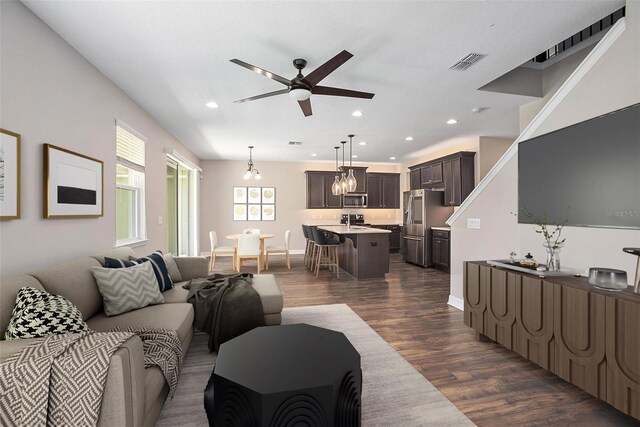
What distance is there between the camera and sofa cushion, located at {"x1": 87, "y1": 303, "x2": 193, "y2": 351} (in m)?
2.04

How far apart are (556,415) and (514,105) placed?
3.87 metres

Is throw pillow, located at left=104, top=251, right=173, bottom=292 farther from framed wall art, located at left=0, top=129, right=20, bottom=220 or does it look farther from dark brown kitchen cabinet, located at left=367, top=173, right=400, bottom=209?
dark brown kitchen cabinet, located at left=367, top=173, right=400, bottom=209

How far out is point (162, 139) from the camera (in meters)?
4.93

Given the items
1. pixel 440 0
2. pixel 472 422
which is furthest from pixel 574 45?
pixel 472 422

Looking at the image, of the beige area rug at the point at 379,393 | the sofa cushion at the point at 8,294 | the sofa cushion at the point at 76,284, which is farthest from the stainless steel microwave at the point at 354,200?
the sofa cushion at the point at 8,294

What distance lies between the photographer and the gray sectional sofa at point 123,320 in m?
1.20

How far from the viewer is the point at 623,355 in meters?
1.63

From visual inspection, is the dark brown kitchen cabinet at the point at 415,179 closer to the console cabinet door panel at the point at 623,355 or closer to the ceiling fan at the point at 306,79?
the ceiling fan at the point at 306,79

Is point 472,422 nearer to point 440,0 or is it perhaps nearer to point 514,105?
point 440,0

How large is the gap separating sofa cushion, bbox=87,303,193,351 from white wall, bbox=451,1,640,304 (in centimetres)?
319

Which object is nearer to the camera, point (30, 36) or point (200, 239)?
point (30, 36)

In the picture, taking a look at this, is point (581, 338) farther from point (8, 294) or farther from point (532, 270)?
point (8, 294)

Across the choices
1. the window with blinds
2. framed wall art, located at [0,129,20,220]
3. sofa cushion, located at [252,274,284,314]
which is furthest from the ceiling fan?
the window with blinds

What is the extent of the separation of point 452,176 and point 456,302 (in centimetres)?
329
